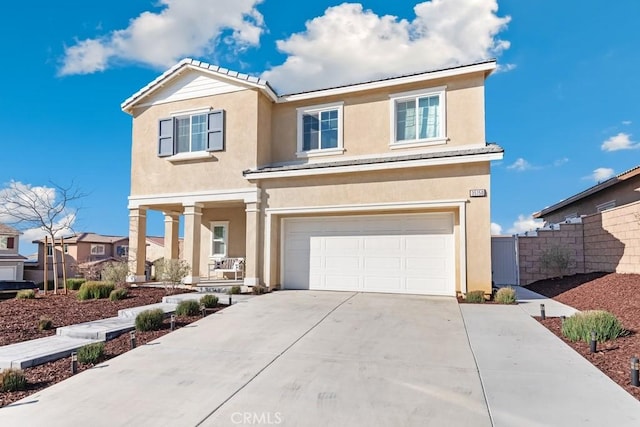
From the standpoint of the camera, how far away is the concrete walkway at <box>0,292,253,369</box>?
20.3 feet

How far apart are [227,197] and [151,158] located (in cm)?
387

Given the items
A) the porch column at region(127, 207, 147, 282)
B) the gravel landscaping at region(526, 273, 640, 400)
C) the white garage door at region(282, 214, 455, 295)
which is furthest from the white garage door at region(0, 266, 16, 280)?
the gravel landscaping at region(526, 273, 640, 400)

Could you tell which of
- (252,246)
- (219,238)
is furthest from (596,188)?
(219,238)

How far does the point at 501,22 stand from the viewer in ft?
38.7

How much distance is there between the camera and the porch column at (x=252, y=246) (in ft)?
44.1

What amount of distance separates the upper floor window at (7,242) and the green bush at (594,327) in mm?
40812

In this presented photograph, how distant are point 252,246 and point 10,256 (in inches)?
1177

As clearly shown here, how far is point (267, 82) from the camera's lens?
14188 mm

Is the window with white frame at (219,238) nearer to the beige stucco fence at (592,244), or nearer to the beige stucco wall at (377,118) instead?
the beige stucco wall at (377,118)

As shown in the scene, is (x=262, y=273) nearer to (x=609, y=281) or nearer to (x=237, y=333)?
(x=237, y=333)

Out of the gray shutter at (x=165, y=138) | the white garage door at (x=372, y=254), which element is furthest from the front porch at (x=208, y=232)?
the gray shutter at (x=165, y=138)

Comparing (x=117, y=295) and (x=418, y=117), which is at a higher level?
(x=418, y=117)

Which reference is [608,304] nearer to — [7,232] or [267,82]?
[267,82]

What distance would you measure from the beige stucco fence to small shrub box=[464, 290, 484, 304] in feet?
15.9
